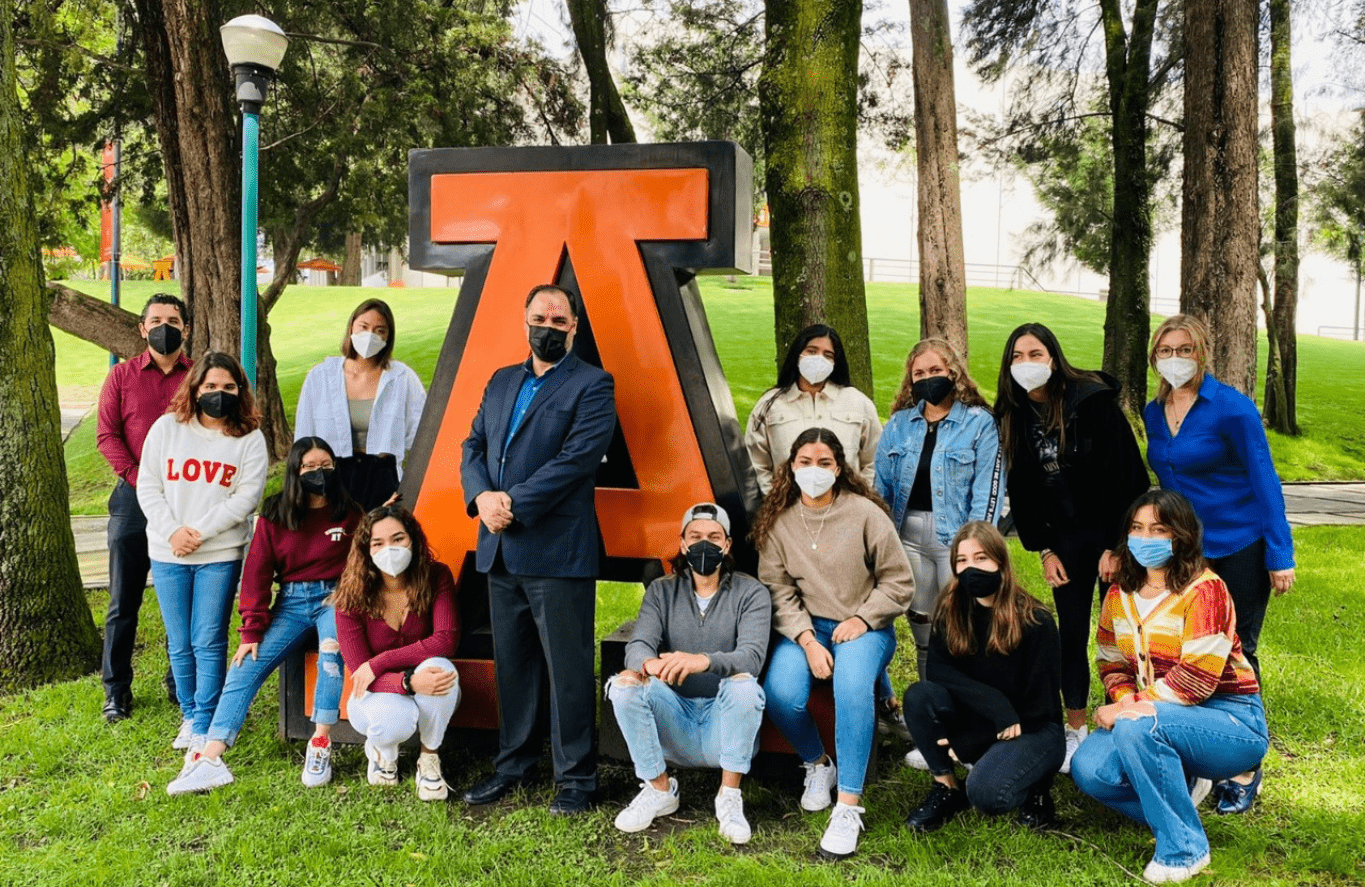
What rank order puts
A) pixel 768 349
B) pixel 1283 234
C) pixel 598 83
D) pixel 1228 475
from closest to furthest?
pixel 1228 475
pixel 598 83
pixel 1283 234
pixel 768 349

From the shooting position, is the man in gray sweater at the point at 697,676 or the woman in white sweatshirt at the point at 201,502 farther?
the woman in white sweatshirt at the point at 201,502

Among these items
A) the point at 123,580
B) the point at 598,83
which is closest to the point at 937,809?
the point at 123,580

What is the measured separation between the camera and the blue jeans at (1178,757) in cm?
364

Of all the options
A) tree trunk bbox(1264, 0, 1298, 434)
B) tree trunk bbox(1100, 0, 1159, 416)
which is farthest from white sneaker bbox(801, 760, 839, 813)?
tree trunk bbox(1264, 0, 1298, 434)

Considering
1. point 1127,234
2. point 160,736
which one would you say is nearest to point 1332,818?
point 160,736

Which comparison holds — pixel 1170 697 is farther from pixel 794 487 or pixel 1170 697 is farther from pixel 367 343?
pixel 367 343

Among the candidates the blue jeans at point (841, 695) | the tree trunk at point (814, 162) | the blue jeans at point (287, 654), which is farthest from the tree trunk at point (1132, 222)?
the blue jeans at point (287, 654)

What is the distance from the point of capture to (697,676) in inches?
164

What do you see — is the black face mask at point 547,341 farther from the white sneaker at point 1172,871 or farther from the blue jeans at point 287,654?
the white sneaker at point 1172,871

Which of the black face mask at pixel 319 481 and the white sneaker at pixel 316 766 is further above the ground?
the black face mask at pixel 319 481

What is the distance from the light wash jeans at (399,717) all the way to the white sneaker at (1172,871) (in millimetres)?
2595

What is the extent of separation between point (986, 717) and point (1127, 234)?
37.2 feet

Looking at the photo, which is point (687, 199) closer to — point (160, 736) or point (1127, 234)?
point (160, 736)

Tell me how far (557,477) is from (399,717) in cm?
115
